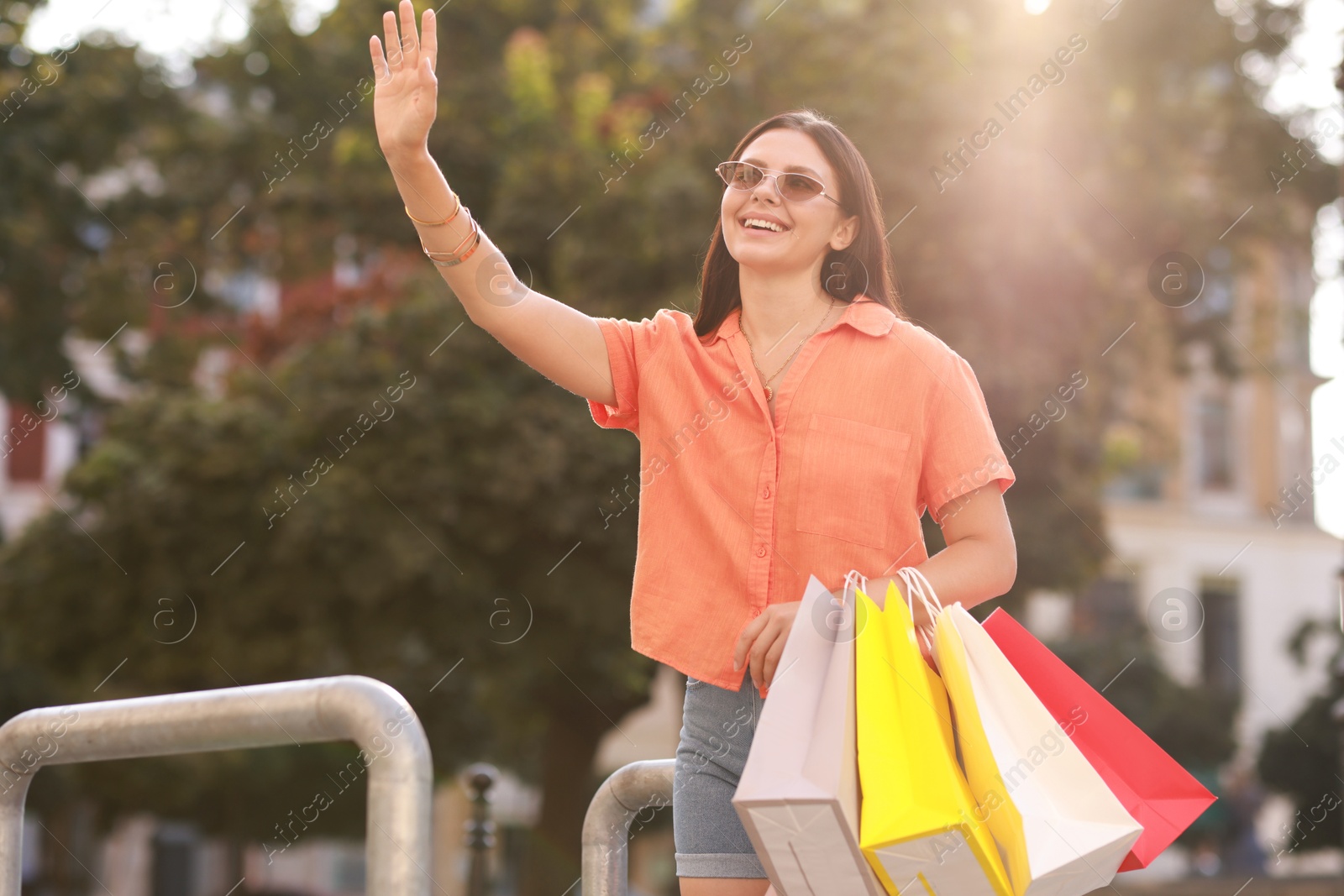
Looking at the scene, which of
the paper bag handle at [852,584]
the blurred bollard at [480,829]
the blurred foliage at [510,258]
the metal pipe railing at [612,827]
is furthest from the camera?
the blurred foliage at [510,258]

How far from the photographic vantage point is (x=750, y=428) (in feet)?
7.12

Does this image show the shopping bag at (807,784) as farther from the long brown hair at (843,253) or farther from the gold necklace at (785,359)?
the long brown hair at (843,253)

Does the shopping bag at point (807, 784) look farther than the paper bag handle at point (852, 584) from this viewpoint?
No

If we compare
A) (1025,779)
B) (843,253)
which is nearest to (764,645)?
(1025,779)

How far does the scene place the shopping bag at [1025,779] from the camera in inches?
69.2

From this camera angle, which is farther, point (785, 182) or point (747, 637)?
point (785, 182)

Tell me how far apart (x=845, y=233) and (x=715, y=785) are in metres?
0.91

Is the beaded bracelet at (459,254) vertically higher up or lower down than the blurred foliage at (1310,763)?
lower down

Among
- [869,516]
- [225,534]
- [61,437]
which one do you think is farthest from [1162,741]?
[869,516]

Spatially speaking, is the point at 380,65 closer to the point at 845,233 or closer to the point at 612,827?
the point at 845,233

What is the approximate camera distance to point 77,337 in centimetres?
1293

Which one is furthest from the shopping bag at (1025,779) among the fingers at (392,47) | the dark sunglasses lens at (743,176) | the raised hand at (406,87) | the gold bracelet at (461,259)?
the fingers at (392,47)

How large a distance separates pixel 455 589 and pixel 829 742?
9.29m

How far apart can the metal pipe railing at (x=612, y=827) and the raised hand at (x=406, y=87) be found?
3.54 feet
